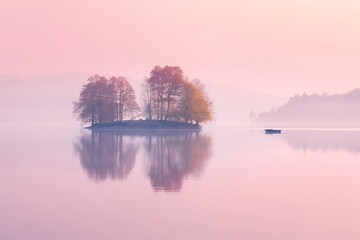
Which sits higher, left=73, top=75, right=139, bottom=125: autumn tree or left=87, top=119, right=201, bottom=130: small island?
left=73, top=75, right=139, bottom=125: autumn tree

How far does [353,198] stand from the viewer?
22312 mm

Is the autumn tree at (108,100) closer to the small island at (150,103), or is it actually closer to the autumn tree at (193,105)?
the small island at (150,103)

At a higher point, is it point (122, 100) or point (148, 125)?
point (122, 100)

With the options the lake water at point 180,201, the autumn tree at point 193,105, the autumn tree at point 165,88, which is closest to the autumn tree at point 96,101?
the autumn tree at point 165,88

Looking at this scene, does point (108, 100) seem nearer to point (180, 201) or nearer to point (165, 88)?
point (165, 88)

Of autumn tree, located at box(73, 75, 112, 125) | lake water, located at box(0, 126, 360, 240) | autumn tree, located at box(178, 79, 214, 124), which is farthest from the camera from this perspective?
autumn tree, located at box(73, 75, 112, 125)

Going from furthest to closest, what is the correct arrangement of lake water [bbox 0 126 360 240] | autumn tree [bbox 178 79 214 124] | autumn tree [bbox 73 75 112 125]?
1. autumn tree [bbox 73 75 112 125]
2. autumn tree [bbox 178 79 214 124]
3. lake water [bbox 0 126 360 240]

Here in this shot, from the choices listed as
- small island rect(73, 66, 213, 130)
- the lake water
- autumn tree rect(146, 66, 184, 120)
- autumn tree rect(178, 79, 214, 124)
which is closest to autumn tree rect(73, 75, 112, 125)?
small island rect(73, 66, 213, 130)

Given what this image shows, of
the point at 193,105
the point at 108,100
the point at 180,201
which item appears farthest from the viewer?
the point at 108,100

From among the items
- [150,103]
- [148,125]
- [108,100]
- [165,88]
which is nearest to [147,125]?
[148,125]

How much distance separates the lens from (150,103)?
132625 millimetres

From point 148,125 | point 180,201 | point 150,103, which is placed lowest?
point 180,201

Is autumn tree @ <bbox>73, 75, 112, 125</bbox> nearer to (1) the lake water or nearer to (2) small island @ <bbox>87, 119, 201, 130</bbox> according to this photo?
(2) small island @ <bbox>87, 119, 201, 130</bbox>

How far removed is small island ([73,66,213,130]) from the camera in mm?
129125
